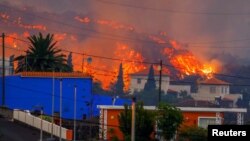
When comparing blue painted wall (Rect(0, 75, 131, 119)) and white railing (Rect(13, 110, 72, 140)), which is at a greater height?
blue painted wall (Rect(0, 75, 131, 119))

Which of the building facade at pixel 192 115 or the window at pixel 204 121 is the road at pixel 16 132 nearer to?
the building facade at pixel 192 115

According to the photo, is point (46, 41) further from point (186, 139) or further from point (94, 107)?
point (186, 139)

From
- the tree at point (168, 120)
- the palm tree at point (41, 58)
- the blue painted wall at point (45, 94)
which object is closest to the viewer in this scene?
the tree at point (168, 120)

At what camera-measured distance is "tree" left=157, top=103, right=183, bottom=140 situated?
2375 inches

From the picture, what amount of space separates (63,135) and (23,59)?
35.6 meters

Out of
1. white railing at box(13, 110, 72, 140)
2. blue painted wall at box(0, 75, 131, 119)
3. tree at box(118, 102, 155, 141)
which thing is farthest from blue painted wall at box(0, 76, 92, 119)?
tree at box(118, 102, 155, 141)

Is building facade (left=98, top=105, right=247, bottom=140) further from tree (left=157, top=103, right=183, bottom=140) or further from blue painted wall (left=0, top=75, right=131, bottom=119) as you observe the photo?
blue painted wall (left=0, top=75, right=131, bottom=119)

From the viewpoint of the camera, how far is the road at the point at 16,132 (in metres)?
66.4

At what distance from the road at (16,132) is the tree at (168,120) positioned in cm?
1557

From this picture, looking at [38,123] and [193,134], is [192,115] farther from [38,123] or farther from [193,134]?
[38,123]

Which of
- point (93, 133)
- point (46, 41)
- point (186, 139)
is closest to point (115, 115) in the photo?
point (93, 133)

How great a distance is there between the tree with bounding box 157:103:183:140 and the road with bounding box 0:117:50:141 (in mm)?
15567

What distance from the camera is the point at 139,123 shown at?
2384 inches

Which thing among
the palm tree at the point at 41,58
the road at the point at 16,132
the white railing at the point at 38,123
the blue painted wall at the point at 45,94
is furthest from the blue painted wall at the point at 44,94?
the road at the point at 16,132
